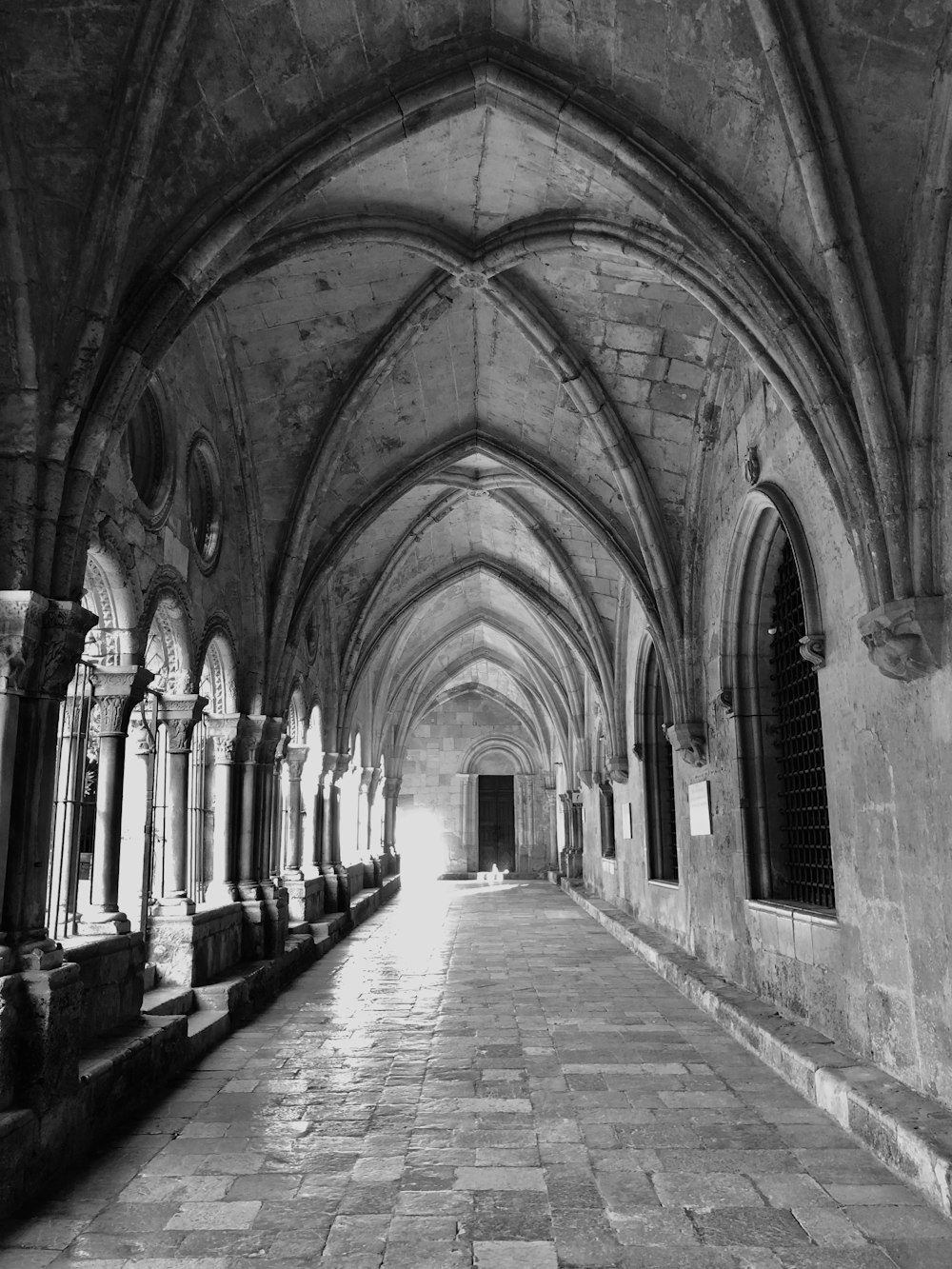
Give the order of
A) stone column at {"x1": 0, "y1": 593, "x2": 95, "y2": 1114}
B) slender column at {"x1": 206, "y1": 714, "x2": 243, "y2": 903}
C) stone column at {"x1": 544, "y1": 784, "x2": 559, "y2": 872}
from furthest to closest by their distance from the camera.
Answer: stone column at {"x1": 544, "y1": 784, "x2": 559, "y2": 872} < slender column at {"x1": 206, "y1": 714, "x2": 243, "y2": 903} < stone column at {"x1": 0, "y1": 593, "x2": 95, "y2": 1114}

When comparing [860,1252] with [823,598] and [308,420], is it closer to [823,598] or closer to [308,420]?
[823,598]

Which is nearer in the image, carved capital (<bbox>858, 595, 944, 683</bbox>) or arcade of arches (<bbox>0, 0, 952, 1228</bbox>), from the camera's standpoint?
carved capital (<bbox>858, 595, 944, 683</bbox>)

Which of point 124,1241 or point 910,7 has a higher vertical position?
point 910,7

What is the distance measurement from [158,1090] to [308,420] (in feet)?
19.1

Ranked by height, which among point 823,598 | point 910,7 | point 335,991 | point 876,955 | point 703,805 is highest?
point 910,7

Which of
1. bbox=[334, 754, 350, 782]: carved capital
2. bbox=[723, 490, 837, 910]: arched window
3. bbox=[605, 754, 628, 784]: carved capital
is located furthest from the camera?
bbox=[334, 754, 350, 782]: carved capital

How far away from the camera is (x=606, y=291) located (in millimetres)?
7621

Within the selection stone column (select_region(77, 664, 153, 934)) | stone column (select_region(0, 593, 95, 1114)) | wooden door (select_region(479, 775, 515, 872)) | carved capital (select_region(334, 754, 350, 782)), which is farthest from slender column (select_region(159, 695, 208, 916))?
wooden door (select_region(479, 775, 515, 872))

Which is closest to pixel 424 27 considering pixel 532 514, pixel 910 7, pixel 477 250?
pixel 477 250

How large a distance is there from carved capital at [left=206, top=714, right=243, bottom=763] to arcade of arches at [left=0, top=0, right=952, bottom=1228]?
32mm

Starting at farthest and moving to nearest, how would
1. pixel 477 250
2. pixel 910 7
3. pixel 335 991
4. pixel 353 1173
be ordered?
pixel 335 991 → pixel 477 250 → pixel 910 7 → pixel 353 1173

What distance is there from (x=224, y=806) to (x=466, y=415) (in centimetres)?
491

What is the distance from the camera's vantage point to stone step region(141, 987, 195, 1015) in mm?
6080

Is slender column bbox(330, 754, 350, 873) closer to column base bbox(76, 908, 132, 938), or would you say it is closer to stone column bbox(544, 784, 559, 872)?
column base bbox(76, 908, 132, 938)
